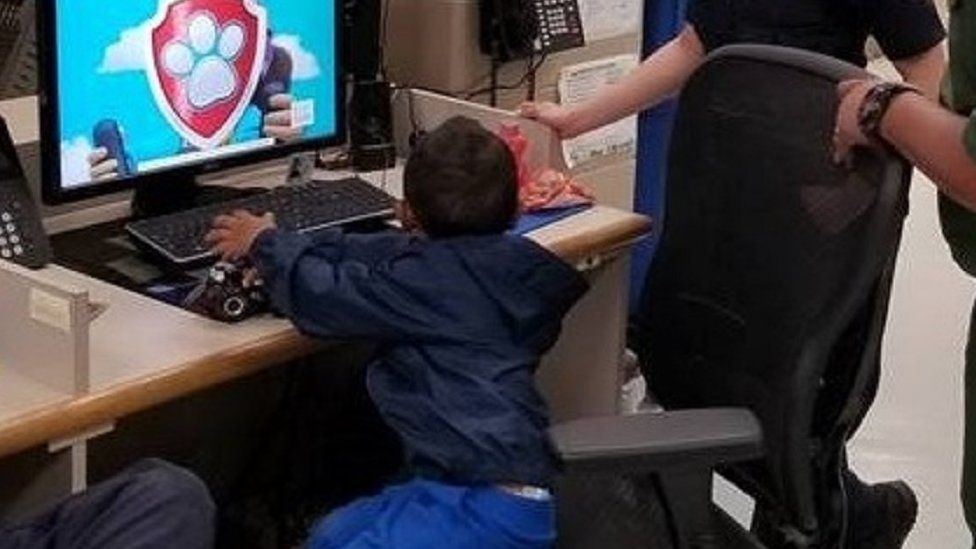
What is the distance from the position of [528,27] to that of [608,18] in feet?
1.20

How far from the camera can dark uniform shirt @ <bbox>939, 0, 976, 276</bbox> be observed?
69.0 inches

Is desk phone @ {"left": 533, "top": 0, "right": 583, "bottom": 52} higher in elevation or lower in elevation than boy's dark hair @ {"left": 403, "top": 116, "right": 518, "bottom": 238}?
higher

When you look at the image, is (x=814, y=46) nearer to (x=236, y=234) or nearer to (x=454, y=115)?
(x=454, y=115)

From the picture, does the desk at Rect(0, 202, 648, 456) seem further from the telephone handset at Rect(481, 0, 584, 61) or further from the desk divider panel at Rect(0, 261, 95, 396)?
the telephone handset at Rect(481, 0, 584, 61)

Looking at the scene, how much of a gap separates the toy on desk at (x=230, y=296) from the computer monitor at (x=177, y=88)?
28 cm

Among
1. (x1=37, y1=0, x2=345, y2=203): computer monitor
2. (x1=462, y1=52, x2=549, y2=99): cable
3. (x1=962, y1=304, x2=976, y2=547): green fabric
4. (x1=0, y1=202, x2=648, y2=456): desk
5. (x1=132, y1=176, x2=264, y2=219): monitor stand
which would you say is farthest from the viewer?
(x1=462, y1=52, x2=549, y2=99): cable

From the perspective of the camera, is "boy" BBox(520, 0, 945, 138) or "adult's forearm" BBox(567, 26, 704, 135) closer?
"boy" BBox(520, 0, 945, 138)

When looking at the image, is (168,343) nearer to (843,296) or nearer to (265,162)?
(265,162)

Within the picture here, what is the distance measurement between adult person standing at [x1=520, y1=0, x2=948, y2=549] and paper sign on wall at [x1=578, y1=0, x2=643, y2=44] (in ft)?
1.58

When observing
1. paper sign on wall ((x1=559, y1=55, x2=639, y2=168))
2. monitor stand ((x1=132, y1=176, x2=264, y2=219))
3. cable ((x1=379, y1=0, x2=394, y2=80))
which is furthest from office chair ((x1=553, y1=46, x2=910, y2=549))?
paper sign on wall ((x1=559, y1=55, x2=639, y2=168))

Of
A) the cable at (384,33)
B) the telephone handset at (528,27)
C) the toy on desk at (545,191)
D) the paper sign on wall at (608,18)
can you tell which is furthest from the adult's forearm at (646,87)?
the paper sign on wall at (608,18)

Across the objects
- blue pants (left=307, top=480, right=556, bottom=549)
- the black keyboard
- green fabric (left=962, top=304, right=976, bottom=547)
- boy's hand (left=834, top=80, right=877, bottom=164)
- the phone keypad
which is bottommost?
blue pants (left=307, top=480, right=556, bottom=549)

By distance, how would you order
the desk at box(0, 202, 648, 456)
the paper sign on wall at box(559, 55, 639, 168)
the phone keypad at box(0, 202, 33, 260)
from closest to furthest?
the desk at box(0, 202, 648, 456) → the phone keypad at box(0, 202, 33, 260) → the paper sign on wall at box(559, 55, 639, 168)

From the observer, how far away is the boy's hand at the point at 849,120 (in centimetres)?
176
